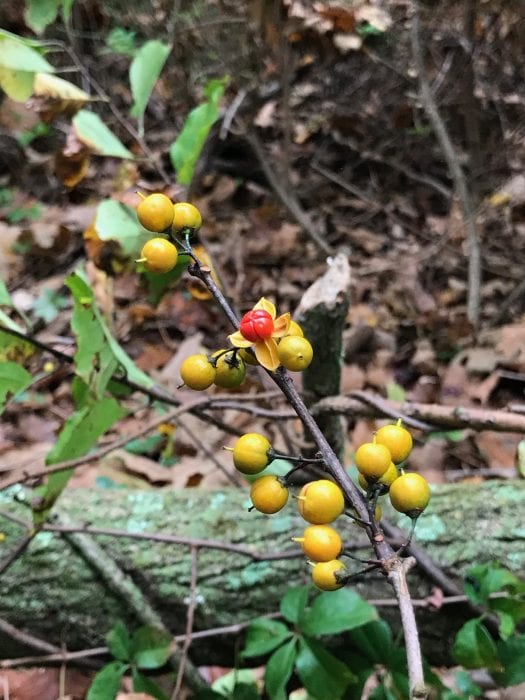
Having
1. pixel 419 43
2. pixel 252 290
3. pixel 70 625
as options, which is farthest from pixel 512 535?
pixel 252 290

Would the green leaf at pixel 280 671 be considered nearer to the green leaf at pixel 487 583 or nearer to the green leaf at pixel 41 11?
the green leaf at pixel 487 583

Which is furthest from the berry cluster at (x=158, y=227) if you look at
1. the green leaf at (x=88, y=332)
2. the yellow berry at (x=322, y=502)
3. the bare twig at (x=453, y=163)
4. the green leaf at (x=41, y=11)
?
the bare twig at (x=453, y=163)

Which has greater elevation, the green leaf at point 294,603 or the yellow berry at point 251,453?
the yellow berry at point 251,453

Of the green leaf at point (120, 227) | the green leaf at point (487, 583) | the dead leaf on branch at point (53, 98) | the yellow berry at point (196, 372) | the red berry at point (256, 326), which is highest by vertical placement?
the dead leaf on branch at point (53, 98)

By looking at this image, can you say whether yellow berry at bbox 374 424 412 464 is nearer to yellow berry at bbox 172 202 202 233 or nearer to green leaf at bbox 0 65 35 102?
yellow berry at bbox 172 202 202 233

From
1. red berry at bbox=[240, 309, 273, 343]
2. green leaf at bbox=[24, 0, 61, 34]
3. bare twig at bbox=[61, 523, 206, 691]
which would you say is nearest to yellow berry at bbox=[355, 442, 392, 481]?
red berry at bbox=[240, 309, 273, 343]

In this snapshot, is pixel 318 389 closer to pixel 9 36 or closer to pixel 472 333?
pixel 9 36

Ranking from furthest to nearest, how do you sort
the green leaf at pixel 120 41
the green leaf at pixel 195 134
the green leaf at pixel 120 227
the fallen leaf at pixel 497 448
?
1. the green leaf at pixel 120 41
2. the fallen leaf at pixel 497 448
3. the green leaf at pixel 195 134
4. the green leaf at pixel 120 227

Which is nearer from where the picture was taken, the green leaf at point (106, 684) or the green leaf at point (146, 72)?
the green leaf at point (106, 684)
